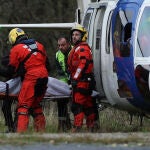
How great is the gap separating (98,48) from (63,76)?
1264 mm

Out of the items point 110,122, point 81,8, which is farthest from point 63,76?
point 81,8

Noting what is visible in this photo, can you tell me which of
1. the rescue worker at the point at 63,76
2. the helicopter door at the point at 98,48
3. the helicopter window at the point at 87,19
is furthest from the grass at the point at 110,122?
the helicopter window at the point at 87,19

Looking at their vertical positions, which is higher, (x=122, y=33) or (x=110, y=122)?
(x=122, y=33)

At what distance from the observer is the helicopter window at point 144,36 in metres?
14.3

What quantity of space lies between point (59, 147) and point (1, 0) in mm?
21400

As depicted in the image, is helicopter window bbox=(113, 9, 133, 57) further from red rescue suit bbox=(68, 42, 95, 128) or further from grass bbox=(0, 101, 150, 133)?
grass bbox=(0, 101, 150, 133)

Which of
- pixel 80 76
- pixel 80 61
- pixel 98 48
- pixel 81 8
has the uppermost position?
pixel 81 8

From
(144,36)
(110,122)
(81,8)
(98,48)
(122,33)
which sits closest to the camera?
(144,36)

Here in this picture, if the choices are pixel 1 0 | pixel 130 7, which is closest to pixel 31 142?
pixel 130 7

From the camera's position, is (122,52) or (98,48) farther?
(98,48)

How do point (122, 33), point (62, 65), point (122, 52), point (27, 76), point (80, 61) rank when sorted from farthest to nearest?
point (62, 65) → point (80, 61) → point (122, 33) → point (122, 52) → point (27, 76)

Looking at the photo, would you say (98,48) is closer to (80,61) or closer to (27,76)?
(80,61)

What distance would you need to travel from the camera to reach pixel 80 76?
15.0 meters

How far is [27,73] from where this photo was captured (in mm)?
14664
